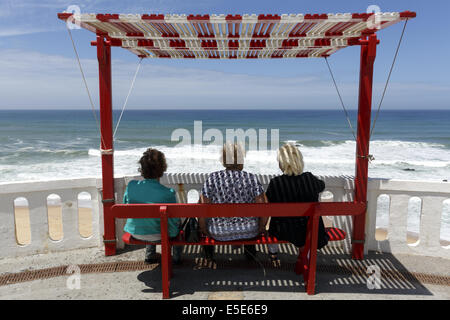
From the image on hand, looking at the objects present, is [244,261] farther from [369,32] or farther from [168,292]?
[369,32]

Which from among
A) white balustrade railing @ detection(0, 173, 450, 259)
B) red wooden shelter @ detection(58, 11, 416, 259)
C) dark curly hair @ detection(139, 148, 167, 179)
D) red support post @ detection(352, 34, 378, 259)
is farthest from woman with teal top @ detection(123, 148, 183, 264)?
red support post @ detection(352, 34, 378, 259)

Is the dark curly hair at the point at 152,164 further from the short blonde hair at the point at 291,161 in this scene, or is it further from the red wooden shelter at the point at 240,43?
the short blonde hair at the point at 291,161

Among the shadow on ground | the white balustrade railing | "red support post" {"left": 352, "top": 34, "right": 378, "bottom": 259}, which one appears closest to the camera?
the shadow on ground

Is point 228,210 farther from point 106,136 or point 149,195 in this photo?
point 106,136

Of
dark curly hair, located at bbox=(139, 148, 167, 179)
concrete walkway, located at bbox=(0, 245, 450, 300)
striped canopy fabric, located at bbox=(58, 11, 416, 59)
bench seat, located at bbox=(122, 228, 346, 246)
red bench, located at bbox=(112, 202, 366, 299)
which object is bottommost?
concrete walkway, located at bbox=(0, 245, 450, 300)

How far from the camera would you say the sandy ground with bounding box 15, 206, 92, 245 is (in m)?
8.31

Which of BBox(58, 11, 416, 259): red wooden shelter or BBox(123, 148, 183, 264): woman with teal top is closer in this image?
BBox(58, 11, 416, 259): red wooden shelter

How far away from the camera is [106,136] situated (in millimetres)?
4090

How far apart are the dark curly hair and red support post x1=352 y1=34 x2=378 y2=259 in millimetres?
2243

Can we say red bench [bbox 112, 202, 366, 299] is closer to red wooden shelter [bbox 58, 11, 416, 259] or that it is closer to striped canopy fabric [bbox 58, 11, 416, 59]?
red wooden shelter [bbox 58, 11, 416, 259]

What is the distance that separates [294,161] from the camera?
3.38m

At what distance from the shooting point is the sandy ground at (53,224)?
8.31 metres

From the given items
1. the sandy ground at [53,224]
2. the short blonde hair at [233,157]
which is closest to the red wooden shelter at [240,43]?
the short blonde hair at [233,157]
